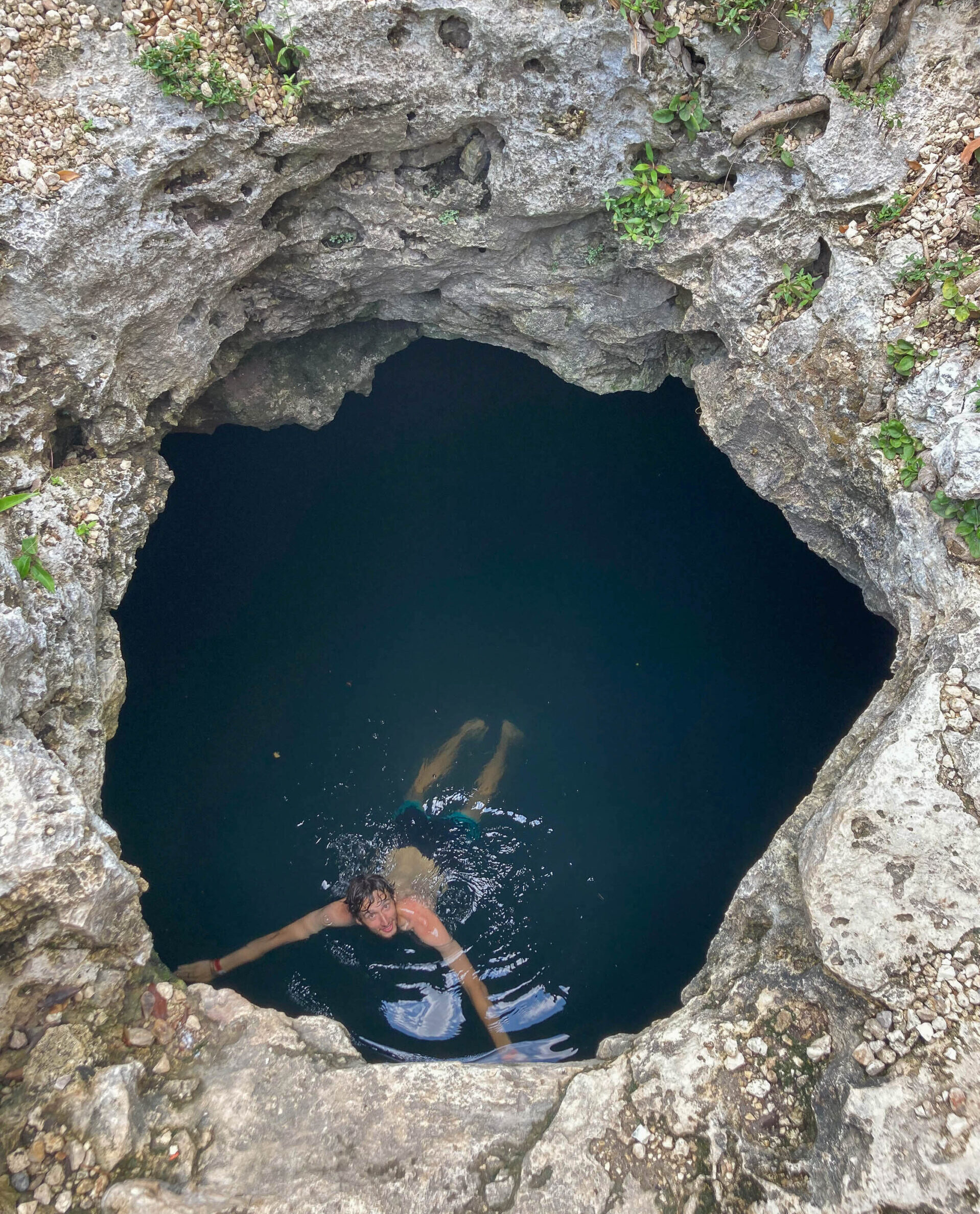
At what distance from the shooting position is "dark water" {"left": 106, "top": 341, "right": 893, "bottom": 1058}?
15.7 feet

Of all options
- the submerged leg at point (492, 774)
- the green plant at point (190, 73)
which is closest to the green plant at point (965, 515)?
the green plant at point (190, 73)

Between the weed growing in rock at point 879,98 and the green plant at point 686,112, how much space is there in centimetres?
48

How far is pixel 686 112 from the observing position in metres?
2.85

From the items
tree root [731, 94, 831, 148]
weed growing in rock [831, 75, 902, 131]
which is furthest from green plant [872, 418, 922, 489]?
tree root [731, 94, 831, 148]

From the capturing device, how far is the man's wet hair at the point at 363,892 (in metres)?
4.19

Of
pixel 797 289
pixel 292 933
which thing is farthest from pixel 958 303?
pixel 292 933

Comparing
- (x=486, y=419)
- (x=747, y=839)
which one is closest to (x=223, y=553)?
(x=486, y=419)

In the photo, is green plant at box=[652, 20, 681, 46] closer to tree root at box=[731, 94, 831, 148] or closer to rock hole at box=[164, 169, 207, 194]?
tree root at box=[731, 94, 831, 148]

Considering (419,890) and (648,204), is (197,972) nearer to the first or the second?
(419,890)

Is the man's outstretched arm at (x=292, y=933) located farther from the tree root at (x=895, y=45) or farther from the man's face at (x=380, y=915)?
the tree root at (x=895, y=45)

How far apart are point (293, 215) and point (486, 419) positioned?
3045 mm

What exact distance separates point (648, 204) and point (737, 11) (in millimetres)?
697

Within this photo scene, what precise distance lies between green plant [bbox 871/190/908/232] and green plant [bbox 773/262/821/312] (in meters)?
0.30

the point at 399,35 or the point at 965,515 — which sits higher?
the point at 399,35
